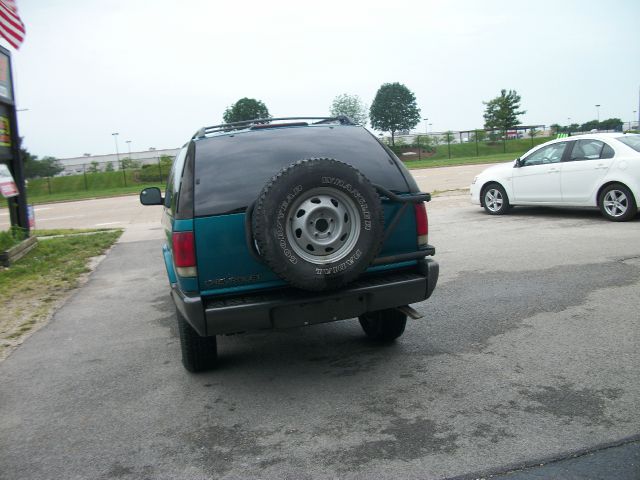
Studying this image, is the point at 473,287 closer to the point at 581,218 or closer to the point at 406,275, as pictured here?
the point at 406,275

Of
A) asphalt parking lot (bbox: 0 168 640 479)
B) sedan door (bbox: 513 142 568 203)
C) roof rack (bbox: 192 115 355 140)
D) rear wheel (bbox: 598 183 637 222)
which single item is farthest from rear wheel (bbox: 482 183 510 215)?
roof rack (bbox: 192 115 355 140)

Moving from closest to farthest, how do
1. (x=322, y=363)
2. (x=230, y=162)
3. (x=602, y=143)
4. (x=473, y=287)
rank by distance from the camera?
(x=230, y=162)
(x=322, y=363)
(x=473, y=287)
(x=602, y=143)

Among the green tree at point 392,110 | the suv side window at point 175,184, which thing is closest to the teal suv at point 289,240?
the suv side window at point 175,184

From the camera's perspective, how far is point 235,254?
4156 millimetres

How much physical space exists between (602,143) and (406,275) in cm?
797

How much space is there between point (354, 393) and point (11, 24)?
10.9 m

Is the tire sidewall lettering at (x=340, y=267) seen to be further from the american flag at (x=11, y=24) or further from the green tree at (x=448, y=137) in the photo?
the green tree at (x=448, y=137)

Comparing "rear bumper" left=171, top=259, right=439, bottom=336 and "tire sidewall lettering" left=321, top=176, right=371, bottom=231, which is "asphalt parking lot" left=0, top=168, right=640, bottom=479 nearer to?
"rear bumper" left=171, top=259, right=439, bottom=336

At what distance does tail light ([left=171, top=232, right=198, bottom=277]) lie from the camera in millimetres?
4113

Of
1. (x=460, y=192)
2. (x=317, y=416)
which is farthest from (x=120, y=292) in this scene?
(x=460, y=192)

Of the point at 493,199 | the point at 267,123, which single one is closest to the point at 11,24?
the point at 267,123

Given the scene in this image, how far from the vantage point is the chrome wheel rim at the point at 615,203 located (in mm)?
10516

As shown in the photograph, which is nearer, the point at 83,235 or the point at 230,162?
the point at 230,162

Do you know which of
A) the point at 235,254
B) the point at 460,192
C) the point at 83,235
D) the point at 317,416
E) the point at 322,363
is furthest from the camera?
the point at 460,192
